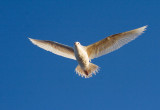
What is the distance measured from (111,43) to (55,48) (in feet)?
10.1

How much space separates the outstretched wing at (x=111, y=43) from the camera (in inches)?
1117

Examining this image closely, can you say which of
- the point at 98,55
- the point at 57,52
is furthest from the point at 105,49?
the point at 57,52

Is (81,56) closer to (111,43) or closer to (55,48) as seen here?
(111,43)

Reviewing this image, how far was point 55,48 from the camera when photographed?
2955 cm

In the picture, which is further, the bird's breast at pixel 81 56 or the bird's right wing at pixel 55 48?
the bird's right wing at pixel 55 48

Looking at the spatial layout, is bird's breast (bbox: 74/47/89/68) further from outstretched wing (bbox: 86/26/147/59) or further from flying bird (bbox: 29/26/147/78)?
outstretched wing (bbox: 86/26/147/59)

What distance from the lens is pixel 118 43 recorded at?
2875cm

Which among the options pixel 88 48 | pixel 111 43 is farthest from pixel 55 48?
pixel 111 43

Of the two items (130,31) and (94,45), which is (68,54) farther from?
(130,31)

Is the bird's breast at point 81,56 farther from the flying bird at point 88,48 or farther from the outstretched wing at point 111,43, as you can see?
the outstretched wing at point 111,43

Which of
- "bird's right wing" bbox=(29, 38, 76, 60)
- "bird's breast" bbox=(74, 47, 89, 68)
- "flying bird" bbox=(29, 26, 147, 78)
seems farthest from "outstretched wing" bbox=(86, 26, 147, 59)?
"bird's right wing" bbox=(29, 38, 76, 60)

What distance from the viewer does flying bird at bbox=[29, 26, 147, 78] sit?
28125 millimetres

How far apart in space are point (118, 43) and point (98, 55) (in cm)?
130

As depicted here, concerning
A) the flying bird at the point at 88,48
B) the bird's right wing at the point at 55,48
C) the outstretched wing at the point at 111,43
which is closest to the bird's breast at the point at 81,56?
the flying bird at the point at 88,48
